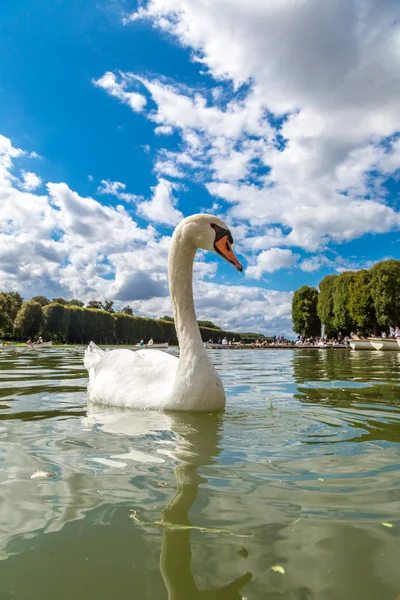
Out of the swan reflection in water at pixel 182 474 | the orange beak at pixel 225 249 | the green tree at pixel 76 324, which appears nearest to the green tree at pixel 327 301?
the green tree at pixel 76 324

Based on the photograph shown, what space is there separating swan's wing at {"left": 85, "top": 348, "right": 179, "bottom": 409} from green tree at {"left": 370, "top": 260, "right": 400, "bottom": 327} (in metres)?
53.7

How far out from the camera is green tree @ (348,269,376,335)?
199 feet

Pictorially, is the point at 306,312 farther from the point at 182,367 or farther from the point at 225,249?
the point at 182,367

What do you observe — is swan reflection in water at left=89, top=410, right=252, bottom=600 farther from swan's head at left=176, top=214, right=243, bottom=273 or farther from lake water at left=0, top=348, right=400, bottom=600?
swan's head at left=176, top=214, right=243, bottom=273

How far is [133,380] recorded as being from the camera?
597cm

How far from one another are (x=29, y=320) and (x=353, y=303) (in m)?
53.9

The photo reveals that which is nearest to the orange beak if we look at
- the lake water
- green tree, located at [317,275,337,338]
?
the lake water

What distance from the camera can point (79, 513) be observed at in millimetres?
2340

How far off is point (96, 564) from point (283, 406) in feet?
15.1

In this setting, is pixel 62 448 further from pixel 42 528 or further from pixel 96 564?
pixel 96 564

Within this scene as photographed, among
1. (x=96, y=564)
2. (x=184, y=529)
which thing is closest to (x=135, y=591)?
(x=96, y=564)

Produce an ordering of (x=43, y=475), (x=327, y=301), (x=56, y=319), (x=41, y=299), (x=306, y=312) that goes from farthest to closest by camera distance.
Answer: (x=41, y=299) < (x=306, y=312) < (x=56, y=319) < (x=327, y=301) < (x=43, y=475)

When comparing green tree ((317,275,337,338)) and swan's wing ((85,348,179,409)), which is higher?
green tree ((317,275,337,338))

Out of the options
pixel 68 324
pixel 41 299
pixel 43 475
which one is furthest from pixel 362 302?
pixel 41 299
